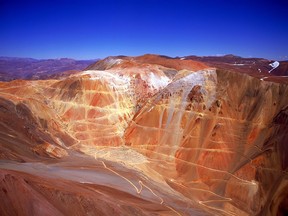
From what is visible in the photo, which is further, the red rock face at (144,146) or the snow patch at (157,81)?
the snow patch at (157,81)

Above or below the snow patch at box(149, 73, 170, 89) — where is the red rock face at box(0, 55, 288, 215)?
below

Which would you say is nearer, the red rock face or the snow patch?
the red rock face

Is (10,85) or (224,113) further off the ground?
(10,85)

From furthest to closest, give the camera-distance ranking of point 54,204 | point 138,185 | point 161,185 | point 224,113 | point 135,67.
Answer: point 135,67 → point 224,113 → point 161,185 → point 138,185 → point 54,204

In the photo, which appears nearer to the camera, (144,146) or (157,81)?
(144,146)

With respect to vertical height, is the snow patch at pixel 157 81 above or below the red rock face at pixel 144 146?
above

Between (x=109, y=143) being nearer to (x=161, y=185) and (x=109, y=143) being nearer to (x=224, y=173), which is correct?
(x=161, y=185)

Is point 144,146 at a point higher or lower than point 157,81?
lower

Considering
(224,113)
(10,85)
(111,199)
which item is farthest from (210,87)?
(10,85)
